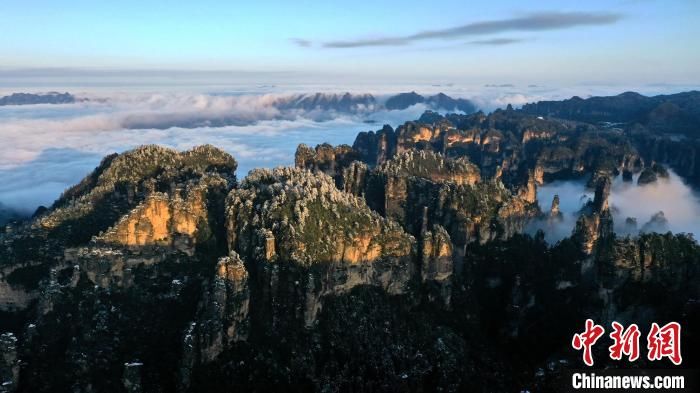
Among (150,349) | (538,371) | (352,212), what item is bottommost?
(538,371)

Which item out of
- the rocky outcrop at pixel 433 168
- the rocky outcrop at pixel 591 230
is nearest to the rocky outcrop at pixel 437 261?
the rocky outcrop at pixel 591 230

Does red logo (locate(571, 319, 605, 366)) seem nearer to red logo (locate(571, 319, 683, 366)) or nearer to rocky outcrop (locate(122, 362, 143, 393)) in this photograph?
red logo (locate(571, 319, 683, 366))

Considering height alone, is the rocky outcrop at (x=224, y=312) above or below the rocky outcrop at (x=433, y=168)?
below

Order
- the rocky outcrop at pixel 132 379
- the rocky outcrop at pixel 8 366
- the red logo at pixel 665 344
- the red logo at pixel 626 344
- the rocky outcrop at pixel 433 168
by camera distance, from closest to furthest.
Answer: the red logo at pixel 665 344, the red logo at pixel 626 344, the rocky outcrop at pixel 132 379, the rocky outcrop at pixel 8 366, the rocky outcrop at pixel 433 168

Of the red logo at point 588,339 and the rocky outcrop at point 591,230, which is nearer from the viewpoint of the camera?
the red logo at point 588,339

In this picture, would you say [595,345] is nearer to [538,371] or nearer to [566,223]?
[538,371]

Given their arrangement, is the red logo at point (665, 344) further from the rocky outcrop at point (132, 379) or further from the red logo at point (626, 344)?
the rocky outcrop at point (132, 379)

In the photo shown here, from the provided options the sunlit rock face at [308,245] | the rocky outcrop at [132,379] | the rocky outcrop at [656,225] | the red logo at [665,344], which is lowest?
the rocky outcrop at [132,379]

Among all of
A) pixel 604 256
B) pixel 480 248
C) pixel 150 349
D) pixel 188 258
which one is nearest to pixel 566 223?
pixel 480 248

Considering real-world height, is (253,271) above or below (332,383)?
above
